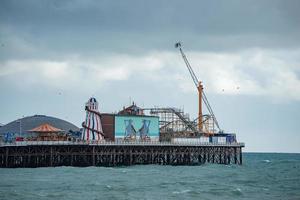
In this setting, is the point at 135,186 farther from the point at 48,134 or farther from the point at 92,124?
the point at 48,134

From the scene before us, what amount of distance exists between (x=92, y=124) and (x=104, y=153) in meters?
5.99

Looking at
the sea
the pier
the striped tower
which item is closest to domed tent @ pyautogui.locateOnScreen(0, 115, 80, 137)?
the pier

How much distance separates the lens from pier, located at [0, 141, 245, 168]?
3381 inches

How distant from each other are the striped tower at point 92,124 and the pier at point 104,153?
318 centimetres

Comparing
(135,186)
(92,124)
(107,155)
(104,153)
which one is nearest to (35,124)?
(92,124)

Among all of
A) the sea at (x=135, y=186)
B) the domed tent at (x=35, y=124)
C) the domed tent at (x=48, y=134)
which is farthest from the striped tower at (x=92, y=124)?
the domed tent at (x=35, y=124)

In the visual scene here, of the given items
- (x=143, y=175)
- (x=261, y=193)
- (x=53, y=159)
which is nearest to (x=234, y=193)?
(x=261, y=193)

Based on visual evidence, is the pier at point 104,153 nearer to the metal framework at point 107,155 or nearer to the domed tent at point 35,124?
the metal framework at point 107,155

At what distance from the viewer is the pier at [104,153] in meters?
85.9

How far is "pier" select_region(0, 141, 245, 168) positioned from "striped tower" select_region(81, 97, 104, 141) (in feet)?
10.4

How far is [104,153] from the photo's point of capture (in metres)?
89.8

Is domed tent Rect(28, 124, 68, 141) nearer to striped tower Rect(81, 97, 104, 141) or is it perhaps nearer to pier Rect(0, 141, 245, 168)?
striped tower Rect(81, 97, 104, 141)

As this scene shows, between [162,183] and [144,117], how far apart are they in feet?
133

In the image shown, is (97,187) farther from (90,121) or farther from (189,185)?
(90,121)
